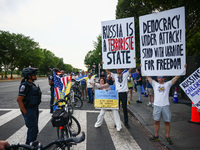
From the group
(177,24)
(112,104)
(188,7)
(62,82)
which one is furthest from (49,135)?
(188,7)

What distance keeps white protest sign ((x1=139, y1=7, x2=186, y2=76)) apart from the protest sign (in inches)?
62.4

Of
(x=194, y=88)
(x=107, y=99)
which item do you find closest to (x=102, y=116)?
(x=107, y=99)

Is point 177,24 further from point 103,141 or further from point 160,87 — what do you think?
point 103,141

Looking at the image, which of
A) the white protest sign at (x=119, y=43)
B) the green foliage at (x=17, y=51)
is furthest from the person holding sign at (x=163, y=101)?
the green foliage at (x=17, y=51)

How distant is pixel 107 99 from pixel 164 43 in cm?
266

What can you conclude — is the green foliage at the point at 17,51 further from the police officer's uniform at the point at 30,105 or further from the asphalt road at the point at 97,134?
the police officer's uniform at the point at 30,105

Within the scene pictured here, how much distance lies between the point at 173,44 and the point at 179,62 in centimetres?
51

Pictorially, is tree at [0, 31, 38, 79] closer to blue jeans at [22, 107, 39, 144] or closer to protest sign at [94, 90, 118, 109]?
protest sign at [94, 90, 118, 109]

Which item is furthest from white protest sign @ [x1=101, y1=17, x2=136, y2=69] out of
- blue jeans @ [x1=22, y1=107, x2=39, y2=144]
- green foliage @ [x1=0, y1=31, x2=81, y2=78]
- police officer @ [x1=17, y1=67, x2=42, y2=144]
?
green foliage @ [x1=0, y1=31, x2=81, y2=78]

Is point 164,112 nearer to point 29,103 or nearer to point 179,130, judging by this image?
point 179,130

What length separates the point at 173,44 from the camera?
150 inches

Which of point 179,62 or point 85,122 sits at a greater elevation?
point 179,62

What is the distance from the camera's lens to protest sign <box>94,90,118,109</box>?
510 centimetres

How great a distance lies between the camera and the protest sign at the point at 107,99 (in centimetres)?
510
